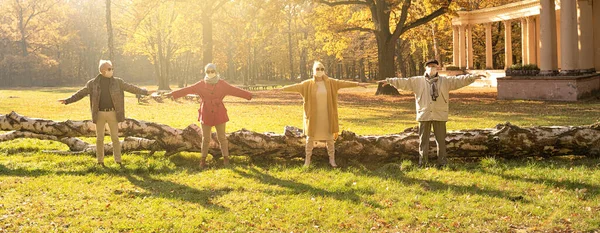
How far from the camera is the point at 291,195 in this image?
728 centimetres

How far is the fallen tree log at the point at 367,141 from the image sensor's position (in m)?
8.92

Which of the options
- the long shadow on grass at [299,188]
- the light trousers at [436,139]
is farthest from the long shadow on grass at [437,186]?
the long shadow on grass at [299,188]

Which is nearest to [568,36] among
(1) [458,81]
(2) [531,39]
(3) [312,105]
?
(2) [531,39]

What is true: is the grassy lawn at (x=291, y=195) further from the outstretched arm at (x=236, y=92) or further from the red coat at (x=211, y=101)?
the outstretched arm at (x=236, y=92)

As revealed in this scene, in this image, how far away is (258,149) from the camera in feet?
31.6

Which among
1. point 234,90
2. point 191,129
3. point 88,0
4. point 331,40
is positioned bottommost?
point 191,129

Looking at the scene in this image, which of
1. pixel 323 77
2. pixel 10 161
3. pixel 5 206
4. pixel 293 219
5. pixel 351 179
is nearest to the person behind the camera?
pixel 293 219

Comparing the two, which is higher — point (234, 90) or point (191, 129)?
point (234, 90)

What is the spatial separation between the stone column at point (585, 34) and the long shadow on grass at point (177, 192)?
25.1 meters

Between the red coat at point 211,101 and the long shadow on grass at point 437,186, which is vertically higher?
the red coat at point 211,101

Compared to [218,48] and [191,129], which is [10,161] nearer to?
[191,129]

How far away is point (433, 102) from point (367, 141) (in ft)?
4.56

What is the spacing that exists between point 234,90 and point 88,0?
84.2 m

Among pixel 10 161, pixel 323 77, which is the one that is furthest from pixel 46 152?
pixel 323 77
